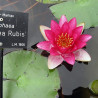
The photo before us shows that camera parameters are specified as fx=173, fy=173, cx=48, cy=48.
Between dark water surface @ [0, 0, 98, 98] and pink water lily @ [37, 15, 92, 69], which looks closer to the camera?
pink water lily @ [37, 15, 92, 69]

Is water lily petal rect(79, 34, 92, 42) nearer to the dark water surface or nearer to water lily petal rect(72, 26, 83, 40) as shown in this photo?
water lily petal rect(72, 26, 83, 40)

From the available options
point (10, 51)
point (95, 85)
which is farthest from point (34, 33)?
point (95, 85)

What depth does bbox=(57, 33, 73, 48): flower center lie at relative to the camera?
104cm

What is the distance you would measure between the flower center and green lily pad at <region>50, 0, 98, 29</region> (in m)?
0.21

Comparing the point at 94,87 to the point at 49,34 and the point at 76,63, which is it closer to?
the point at 76,63

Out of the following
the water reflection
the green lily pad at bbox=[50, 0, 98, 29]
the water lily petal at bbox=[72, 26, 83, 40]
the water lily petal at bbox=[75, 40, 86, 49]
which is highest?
the green lily pad at bbox=[50, 0, 98, 29]

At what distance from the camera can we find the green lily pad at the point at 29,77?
103 centimetres

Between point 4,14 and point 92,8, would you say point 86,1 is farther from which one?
point 4,14

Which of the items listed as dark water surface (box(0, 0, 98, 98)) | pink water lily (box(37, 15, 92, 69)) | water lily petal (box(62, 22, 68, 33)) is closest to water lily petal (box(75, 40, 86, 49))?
pink water lily (box(37, 15, 92, 69))

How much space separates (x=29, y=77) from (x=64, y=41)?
303 mm

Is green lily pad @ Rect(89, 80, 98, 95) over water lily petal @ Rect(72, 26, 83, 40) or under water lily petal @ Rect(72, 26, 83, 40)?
under

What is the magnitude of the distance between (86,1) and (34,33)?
1.43 feet

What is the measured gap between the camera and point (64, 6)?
1.25 metres

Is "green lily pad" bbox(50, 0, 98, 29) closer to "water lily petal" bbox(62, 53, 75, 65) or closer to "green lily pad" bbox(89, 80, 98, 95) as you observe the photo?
"water lily petal" bbox(62, 53, 75, 65)
